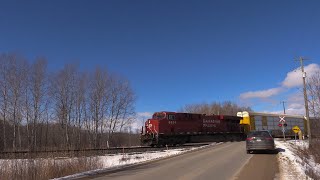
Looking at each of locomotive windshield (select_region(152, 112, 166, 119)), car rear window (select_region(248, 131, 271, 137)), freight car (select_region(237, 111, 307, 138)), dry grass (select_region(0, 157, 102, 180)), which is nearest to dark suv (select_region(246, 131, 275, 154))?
car rear window (select_region(248, 131, 271, 137))

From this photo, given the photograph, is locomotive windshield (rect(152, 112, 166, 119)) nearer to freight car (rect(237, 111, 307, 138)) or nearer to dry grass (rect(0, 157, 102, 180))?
freight car (rect(237, 111, 307, 138))

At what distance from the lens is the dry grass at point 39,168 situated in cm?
1316

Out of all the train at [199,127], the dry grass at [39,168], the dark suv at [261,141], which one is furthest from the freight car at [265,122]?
the dry grass at [39,168]

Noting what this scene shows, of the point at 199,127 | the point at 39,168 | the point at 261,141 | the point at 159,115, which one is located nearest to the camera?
the point at 39,168

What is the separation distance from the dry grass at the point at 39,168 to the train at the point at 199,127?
2186cm

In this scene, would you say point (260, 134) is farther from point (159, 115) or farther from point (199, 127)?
point (199, 127)

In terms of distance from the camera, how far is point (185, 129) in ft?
136

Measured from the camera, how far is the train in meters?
38.6

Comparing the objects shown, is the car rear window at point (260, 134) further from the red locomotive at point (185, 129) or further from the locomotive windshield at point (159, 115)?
the locomotive windshield at point (159, 115)

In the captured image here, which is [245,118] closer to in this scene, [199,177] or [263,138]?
[263,138]

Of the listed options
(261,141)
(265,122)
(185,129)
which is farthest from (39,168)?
(265,122)

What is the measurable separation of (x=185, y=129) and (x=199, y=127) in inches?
116

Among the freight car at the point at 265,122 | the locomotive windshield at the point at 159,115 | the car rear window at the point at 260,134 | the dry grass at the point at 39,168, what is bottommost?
the dry grass at the point at 39,168

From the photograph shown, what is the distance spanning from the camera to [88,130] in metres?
59.4
